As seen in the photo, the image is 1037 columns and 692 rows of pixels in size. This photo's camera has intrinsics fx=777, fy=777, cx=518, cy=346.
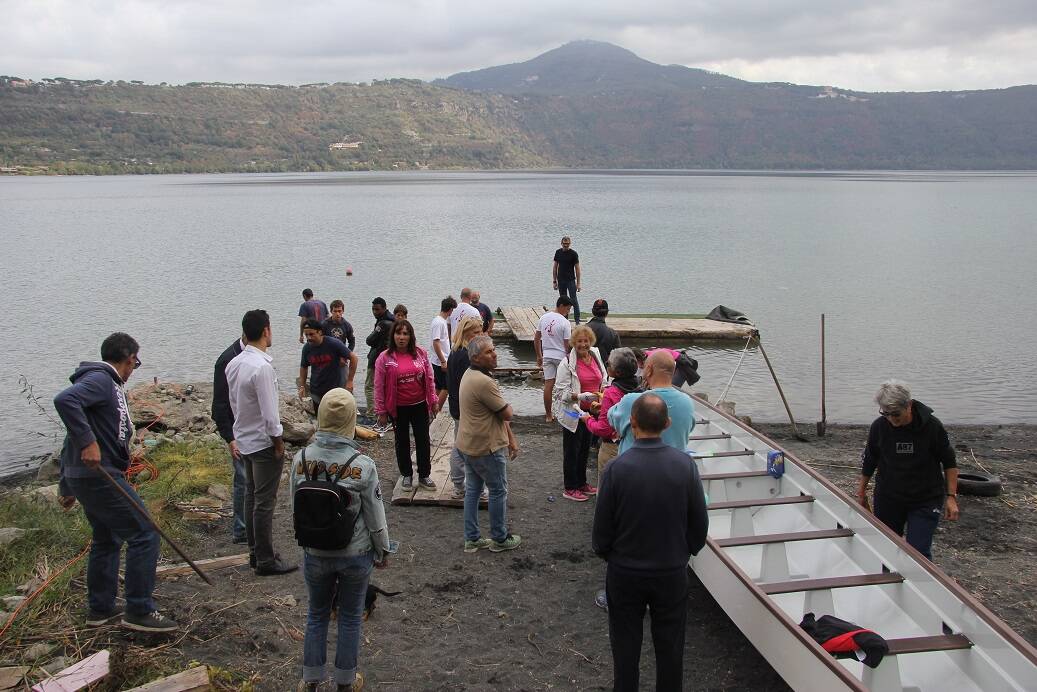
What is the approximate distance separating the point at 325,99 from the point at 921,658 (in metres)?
181

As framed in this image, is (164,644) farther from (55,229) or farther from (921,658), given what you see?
(55,229)

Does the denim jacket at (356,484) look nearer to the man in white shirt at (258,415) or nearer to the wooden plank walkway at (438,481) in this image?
the man in white shirt at (258,415)

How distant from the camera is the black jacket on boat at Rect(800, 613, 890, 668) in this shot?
168 inches

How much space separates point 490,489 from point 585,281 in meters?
22.5

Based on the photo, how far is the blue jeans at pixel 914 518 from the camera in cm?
533

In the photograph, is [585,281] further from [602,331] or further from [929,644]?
[929,644]

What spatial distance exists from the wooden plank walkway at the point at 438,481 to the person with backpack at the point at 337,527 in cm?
319

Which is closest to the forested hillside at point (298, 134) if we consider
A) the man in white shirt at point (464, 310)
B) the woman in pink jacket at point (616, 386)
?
the man in white shirt at point (464, 310)

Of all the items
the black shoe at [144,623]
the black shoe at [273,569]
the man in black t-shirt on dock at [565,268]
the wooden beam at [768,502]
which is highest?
the man in black t-shirt on dock at [565,268]

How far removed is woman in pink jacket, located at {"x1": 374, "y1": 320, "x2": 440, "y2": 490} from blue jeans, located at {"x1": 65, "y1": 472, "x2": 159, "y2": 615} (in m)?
2.62

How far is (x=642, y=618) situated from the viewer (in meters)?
4.00

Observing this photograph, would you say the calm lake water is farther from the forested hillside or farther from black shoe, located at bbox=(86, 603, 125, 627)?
the forested hillside

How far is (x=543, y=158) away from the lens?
598 feet

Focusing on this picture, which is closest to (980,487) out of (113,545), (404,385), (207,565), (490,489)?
(490,489)
